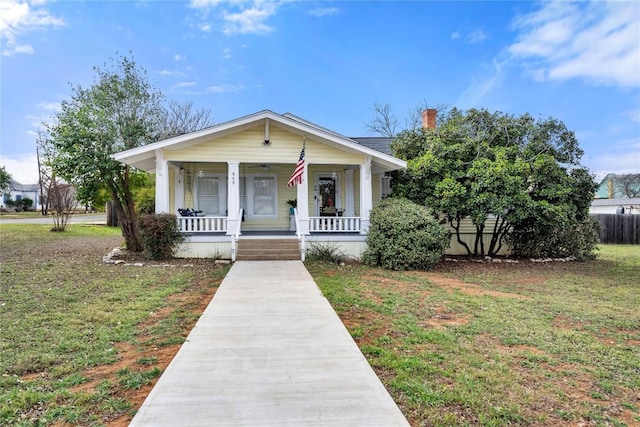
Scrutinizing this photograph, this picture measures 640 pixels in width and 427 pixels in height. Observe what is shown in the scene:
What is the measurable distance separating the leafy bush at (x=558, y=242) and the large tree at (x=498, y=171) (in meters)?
0.73

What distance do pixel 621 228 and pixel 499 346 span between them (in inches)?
895

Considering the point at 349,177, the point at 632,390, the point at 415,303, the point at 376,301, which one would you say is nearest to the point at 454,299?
the point at 415,303

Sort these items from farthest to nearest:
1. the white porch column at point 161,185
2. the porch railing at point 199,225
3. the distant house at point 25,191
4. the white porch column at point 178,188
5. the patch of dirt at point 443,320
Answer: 1. the distant house at point 25,191
2. the white porch column at point 178,188
3. the porch railing at point 199,225
4. the white porch column at point 161,185
5. the patch of dirt at point 443,320

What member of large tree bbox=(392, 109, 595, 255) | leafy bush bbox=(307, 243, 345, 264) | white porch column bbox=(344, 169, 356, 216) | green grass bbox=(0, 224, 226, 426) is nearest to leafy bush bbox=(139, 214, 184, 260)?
green grass bbox=(0, 224, 226, 426)

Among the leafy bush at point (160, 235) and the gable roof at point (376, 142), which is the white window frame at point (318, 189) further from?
the leafy bush at point (160, 235)

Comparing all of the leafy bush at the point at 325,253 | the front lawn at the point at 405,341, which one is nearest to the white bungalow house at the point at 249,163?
the leafy bush at the point at 325,253

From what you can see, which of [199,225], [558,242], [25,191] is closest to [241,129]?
[199,225]

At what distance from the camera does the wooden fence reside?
21125mm

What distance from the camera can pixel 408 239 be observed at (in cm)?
1040

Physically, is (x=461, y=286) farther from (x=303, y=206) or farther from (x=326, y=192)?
(x=326, y=192)

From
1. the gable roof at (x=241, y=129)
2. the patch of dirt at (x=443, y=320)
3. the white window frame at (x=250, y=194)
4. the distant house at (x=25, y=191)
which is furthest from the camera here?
the distant house at (x=25, y=191)

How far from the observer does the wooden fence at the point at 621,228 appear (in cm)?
2112

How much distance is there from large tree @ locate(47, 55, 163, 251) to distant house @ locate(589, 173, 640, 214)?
28.6 meters

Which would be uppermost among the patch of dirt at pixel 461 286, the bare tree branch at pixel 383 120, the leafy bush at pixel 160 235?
the bare tree branch at pixel 383 120
